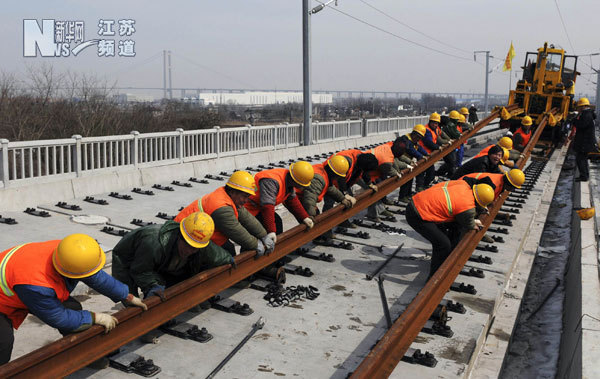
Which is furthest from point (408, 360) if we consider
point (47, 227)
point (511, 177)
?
point (47, 227)

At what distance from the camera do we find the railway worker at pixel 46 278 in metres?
3.44

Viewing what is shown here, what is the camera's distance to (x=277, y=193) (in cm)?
611

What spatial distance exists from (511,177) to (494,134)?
76.9 ft

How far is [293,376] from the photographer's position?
4.39m

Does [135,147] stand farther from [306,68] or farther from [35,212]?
[306,68]

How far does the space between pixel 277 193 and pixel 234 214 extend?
893mm

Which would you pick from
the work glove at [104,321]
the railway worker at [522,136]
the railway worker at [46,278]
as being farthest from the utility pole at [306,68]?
the railway worker at [46,278]

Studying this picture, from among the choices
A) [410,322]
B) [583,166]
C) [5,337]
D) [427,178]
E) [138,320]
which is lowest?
[410,322]

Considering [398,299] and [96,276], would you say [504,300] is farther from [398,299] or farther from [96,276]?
[96,276]

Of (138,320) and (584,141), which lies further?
(584,141)

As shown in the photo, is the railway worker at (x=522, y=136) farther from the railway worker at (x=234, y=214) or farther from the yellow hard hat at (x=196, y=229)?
the yellow hard hat at (x=196, y=229)

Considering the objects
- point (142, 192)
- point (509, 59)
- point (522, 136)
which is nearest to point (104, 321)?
point (142, 192)

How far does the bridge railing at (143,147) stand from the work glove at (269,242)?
547 cm

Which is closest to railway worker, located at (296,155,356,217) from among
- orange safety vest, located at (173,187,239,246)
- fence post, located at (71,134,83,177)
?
orange safety vest, located at (173,187,239,246)
